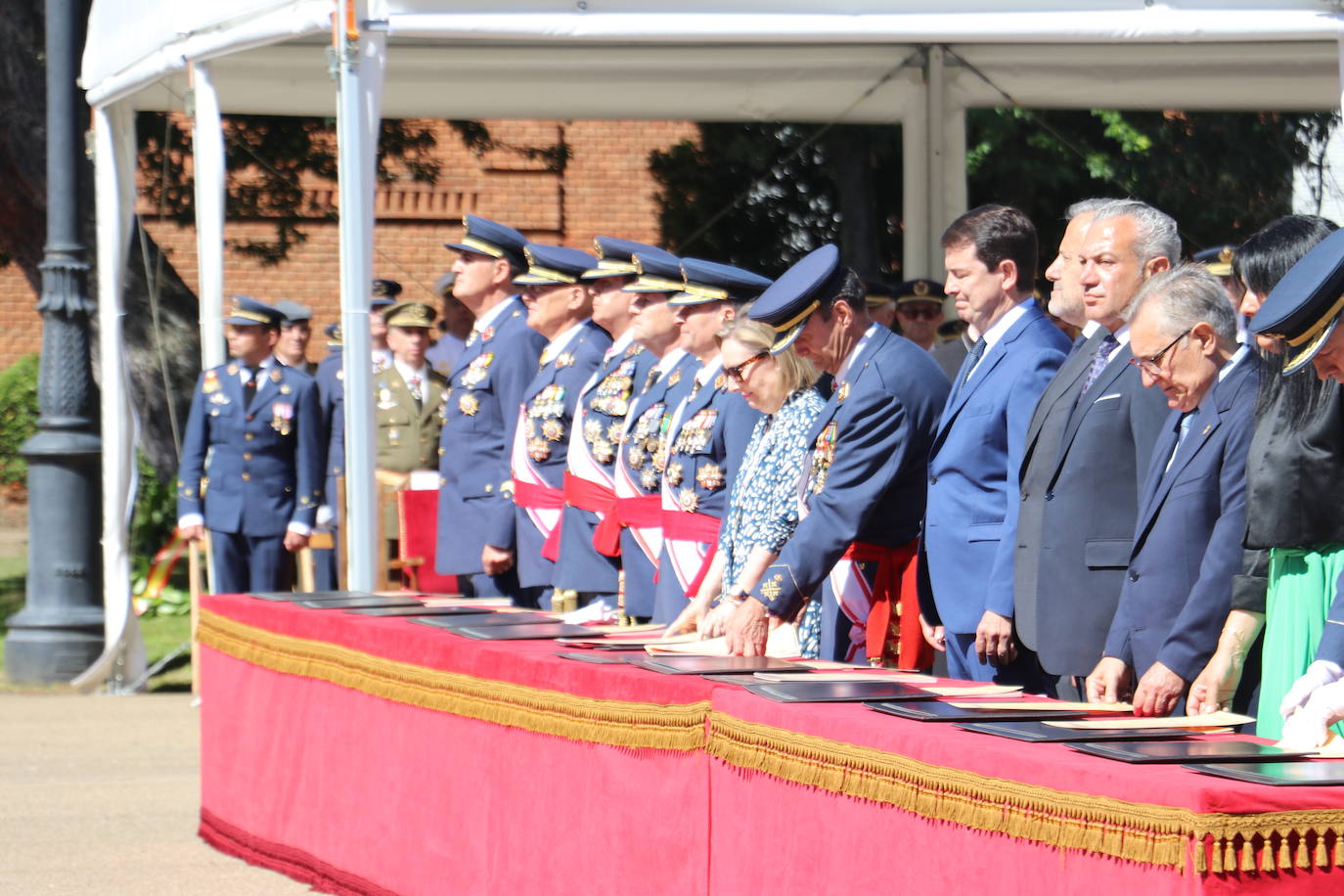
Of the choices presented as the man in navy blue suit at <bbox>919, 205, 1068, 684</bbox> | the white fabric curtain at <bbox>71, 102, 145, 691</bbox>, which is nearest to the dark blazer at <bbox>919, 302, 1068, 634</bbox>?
the man in navy blue suit at <bbox>919, 205, 1068, 684</bbox>

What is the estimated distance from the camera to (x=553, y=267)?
6801 millimetres

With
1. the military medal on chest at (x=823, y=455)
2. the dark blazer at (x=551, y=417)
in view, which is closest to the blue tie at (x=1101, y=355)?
the military medal on chest at (x=823, y=455)

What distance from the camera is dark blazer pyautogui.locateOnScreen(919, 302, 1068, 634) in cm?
468

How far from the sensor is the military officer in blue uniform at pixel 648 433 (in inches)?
235

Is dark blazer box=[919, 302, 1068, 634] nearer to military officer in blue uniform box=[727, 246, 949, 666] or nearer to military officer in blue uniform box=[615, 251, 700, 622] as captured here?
military officer in blue uniform box=[727, 246, 949, 666]

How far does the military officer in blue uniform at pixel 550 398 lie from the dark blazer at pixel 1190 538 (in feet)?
9.65

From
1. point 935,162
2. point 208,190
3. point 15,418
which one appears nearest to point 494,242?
point 208,190

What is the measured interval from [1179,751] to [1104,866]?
0.24m

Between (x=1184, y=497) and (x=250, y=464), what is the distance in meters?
6.25

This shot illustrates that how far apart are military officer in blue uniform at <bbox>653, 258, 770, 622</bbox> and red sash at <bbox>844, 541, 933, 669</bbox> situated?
601mm

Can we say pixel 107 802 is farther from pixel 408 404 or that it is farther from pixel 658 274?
pixel 408 404

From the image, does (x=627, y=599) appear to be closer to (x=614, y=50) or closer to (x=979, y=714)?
(x=979, y=714)

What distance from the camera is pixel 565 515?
645 cm

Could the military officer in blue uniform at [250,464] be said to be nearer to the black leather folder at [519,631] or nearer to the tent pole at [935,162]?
the tent pole at [935,162]
